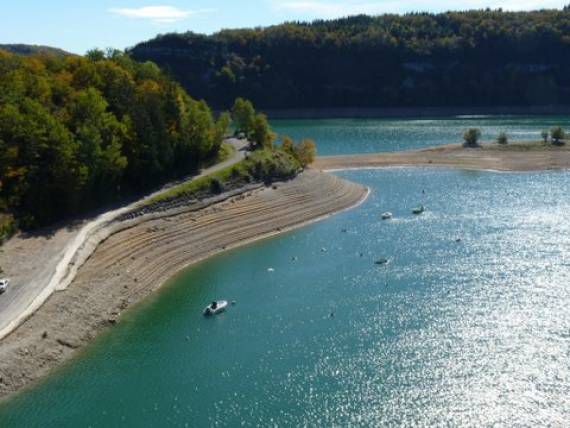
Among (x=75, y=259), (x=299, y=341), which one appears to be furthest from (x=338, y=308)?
(x=75, y=259)

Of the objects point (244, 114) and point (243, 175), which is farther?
point (244, 114)

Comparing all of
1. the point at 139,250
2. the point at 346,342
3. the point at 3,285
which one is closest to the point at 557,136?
the point at 139,250

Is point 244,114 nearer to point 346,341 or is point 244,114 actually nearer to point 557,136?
point 557,136

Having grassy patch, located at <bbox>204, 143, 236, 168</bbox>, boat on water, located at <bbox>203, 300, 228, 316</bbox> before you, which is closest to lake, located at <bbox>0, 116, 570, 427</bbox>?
boat on water, located at <bbox>203, 300, 228, 316</bbox>

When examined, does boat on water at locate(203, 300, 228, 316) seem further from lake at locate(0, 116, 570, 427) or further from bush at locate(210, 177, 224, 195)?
bush at locate(210, 177, 224, 195)

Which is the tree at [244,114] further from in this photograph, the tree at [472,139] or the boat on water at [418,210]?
the tree at [472,139]

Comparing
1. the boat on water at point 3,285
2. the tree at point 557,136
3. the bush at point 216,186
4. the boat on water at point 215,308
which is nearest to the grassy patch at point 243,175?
the bush at point 216,186
